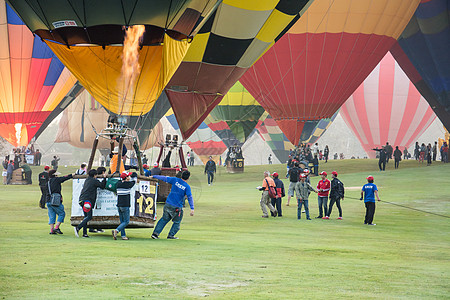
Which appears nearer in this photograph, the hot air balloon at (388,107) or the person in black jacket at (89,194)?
the person in black jacket at (89,194)

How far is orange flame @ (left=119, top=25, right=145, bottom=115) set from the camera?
14.0 m

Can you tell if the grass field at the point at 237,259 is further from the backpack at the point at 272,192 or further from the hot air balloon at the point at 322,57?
the hot air balloon at the point at 322,57

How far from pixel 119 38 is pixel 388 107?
42.2 m

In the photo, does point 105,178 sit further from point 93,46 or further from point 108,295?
point 108,295

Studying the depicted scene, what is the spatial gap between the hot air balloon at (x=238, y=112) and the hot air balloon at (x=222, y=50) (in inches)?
629

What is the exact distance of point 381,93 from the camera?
53.2 m

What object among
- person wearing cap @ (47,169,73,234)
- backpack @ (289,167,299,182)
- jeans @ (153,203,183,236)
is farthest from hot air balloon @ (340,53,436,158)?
person wearing cap @ (47,169,73,234)

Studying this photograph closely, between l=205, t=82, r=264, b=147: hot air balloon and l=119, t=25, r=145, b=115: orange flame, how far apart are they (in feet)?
80.4

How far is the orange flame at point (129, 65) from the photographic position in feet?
46.0

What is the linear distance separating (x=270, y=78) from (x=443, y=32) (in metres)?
11.7

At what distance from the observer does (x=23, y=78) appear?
31.5 metres

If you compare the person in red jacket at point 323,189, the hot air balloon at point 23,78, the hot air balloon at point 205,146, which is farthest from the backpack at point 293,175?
the hot air balloon at point 205,146

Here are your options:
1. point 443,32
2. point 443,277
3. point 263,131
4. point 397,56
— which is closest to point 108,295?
point 443,277

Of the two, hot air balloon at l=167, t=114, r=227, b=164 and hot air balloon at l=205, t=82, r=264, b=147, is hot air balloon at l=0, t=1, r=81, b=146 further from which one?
hot air balloon at l=167, t=114, r=227, b=164
